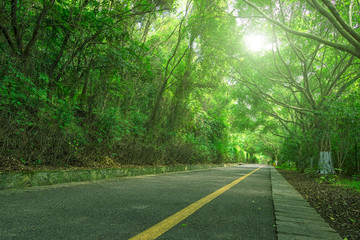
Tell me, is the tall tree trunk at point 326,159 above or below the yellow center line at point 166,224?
above

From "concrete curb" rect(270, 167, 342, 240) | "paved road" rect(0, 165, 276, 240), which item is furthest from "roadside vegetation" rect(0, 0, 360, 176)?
"concrete curb" rect(270, 167, 342, 240)

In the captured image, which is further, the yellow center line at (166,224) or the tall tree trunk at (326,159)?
the tall tree trunk at (326,159)

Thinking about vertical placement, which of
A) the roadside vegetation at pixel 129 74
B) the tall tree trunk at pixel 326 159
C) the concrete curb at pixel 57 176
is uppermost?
the roadside vegetation at pixel 129 74

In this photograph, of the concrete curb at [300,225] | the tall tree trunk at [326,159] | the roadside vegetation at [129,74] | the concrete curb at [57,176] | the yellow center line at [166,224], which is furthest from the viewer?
the tall tree trunk at [326,159]

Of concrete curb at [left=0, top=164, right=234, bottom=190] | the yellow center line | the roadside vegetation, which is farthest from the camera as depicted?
the roadside vegetation

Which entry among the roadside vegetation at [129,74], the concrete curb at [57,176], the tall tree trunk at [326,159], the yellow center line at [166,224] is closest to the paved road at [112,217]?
the yellow center line at [166,224]

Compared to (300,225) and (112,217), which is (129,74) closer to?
(112,217)

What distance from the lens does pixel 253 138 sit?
57.5 meters

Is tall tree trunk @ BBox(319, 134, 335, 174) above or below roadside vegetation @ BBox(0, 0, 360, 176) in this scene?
below

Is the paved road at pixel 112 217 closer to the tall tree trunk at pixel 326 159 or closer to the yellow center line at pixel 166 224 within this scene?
the yellow center line at pixel 166 224

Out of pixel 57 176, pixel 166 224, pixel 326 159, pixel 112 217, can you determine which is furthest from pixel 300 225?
pixel 326 159

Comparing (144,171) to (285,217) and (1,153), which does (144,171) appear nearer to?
(1,153)

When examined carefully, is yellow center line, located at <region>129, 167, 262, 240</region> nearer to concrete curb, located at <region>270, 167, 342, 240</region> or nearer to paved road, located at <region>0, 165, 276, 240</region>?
paved road, located at <region>0, 165, 276, 240</region>

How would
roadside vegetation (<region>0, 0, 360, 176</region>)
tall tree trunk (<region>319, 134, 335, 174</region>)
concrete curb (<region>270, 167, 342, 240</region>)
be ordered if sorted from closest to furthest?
concrete curb (<region>270, 167, 342, 240</region>)
roadside vegetation (<region>0, 0, 360, 176</region>)
tall tree trunk (<region>319, 134, 335, 174</region>)
